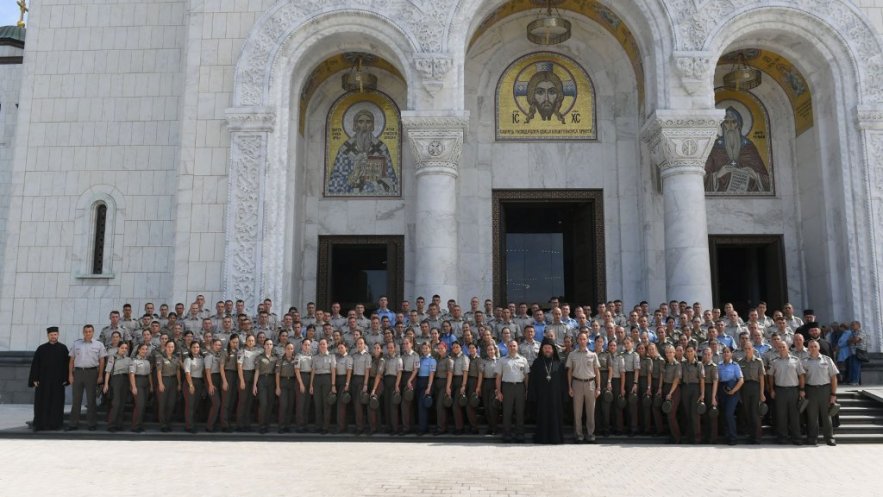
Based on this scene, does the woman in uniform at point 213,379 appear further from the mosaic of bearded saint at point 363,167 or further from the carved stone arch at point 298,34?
the mosaic of bearded saint at point 363,167

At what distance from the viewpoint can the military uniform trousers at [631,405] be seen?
10.3 meters

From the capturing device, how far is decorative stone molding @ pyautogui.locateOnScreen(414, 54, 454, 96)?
554 inches

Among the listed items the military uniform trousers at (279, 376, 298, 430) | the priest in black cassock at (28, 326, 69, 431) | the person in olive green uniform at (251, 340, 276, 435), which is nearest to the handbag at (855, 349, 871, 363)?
the military uniform trousers at (279, 376, 298, 430)

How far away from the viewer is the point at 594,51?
16.6 m

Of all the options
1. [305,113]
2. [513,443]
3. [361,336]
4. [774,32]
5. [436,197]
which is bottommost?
[513,443]

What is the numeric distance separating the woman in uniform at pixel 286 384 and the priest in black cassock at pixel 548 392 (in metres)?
3.52

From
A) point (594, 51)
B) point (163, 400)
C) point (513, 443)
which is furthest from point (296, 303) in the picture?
point (594, 51)

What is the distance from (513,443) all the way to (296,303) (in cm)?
721

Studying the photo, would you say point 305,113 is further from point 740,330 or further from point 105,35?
point 740,330

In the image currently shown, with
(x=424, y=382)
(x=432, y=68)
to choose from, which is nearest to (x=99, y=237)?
(x=432, y=68)

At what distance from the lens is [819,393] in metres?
9.88

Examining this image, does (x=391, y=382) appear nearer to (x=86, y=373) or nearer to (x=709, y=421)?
(x=709, y=421)

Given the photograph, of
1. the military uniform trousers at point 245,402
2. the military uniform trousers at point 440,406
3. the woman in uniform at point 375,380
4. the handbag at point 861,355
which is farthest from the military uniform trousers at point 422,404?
the handbag at point 861,355

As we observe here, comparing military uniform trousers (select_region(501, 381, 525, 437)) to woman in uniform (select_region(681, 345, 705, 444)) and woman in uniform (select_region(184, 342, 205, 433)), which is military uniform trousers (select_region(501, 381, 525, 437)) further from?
woman in uniform (select_region(184, 342, 205, 433))
